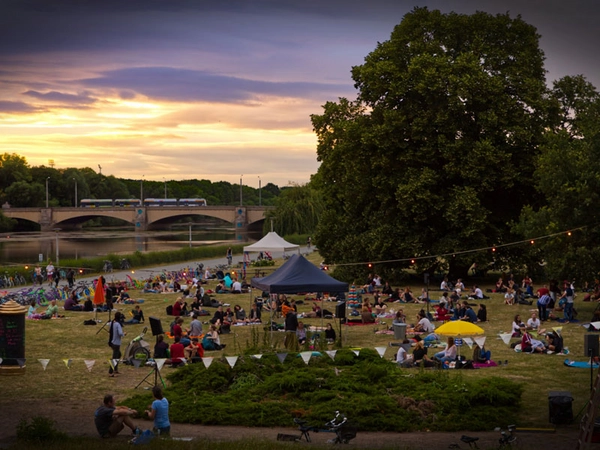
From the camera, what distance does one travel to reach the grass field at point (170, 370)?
17000mm

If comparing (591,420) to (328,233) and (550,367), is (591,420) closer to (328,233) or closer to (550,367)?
(550,367)

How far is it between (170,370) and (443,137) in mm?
21916

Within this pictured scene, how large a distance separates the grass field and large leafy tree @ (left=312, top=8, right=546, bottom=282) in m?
7.74

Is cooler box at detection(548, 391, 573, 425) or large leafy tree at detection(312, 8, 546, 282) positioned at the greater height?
large leafy tree at detection(312, 8, 546, 282)

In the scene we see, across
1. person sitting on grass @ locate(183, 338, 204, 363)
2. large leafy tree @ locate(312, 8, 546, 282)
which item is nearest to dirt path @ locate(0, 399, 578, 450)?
person sitting on grass @ locate(183, 338, 204, 363)

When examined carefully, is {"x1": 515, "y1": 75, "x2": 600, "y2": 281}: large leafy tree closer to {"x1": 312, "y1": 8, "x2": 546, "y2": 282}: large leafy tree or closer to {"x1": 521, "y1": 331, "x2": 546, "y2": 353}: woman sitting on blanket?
{"x1": 312, "y1": 8, "x2": 546, "y2": 282}: large leafy tree

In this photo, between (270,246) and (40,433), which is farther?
(270,246)

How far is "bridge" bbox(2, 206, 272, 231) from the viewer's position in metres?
113

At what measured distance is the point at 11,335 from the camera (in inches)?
758

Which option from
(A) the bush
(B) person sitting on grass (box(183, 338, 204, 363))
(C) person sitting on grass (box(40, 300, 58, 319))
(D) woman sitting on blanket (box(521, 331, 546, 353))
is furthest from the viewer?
(C) person sitting on grass (box(40, 300, 58, 319))

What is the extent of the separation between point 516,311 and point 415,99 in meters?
12.9

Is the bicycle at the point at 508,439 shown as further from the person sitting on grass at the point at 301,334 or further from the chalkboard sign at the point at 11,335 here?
the chalkboard sign at the point at 11,335

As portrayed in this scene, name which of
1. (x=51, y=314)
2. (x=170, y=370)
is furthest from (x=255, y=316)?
(x=170, y=370)

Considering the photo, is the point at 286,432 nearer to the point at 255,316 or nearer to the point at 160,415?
the point at 160,415
